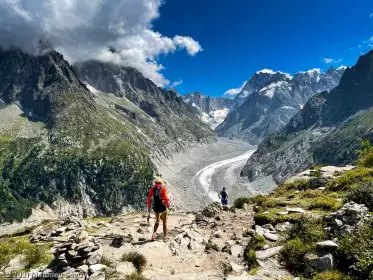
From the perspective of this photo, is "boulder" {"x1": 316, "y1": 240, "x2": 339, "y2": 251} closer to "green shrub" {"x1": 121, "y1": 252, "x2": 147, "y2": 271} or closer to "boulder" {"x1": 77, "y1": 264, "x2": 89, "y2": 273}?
"green shrub" {"x1": 121, "y1": 252, "x2": 147, "y2": 271}

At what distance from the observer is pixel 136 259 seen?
15.1 meters

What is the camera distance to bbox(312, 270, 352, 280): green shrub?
35.1 ft

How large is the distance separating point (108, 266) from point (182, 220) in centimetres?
1393

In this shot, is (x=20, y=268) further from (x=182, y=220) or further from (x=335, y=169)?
(x=335, y=169)

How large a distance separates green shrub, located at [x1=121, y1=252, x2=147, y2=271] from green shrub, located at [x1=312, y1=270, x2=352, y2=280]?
7.88 metres


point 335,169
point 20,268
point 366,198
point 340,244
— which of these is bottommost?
point 20,268

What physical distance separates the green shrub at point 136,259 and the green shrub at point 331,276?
25.9ft

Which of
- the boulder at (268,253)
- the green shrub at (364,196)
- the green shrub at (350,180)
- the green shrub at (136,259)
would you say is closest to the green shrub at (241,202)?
the green shrub at (350,180)

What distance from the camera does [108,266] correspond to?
13883mm

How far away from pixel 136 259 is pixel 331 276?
8.80 meters

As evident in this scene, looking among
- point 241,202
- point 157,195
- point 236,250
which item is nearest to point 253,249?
point 236,250

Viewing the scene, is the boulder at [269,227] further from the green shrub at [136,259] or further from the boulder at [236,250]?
the green shrub at [136,259]

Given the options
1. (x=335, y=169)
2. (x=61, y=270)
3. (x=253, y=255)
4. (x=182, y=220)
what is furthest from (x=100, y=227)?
(x=335, y=169)

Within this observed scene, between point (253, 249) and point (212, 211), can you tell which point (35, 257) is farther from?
point (212, 211)
